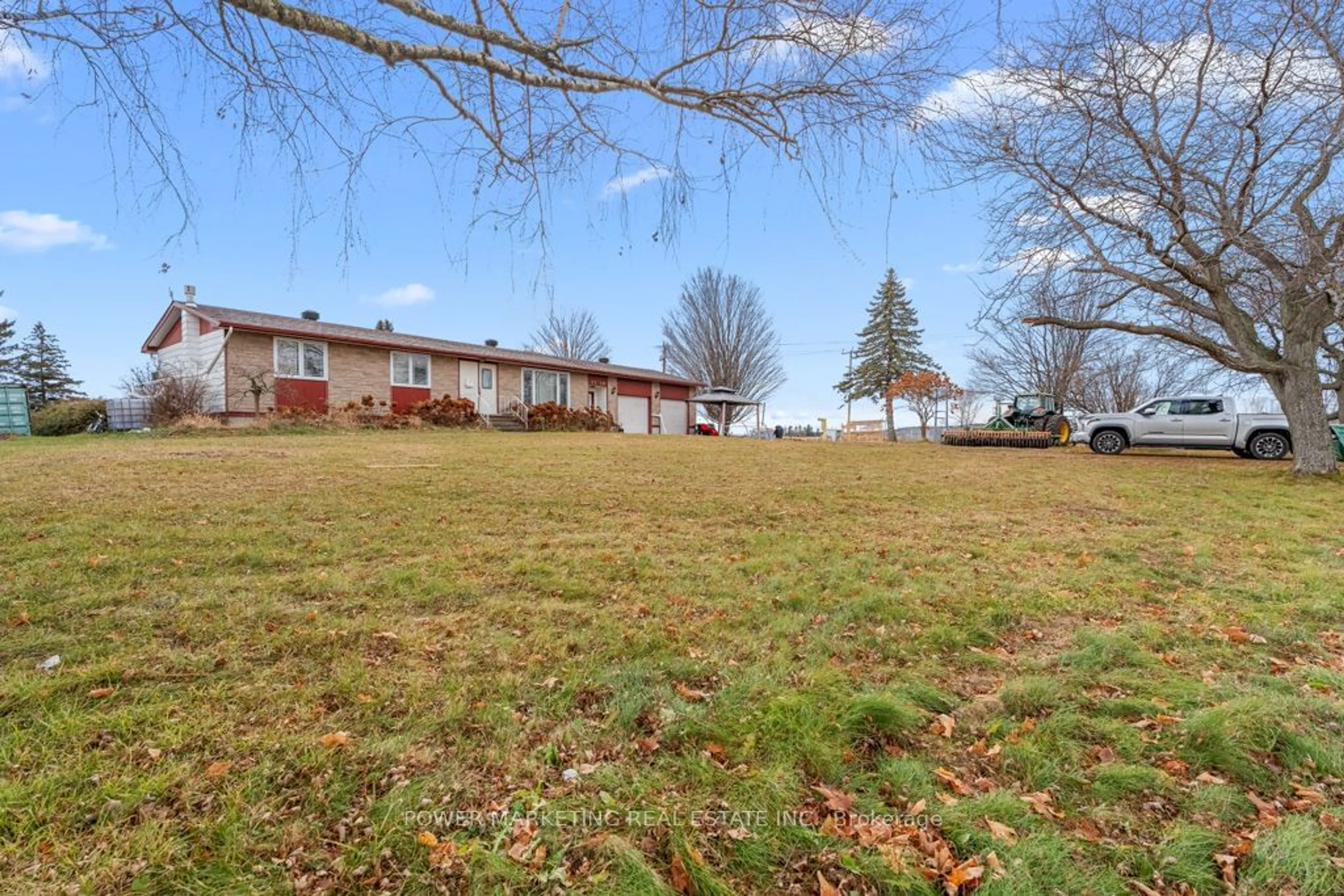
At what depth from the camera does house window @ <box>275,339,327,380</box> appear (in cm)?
1598

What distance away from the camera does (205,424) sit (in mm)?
13758

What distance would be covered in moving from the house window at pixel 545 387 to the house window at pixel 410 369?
140 inches

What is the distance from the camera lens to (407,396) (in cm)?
1847

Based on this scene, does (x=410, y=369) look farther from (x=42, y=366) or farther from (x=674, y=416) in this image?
(x=42, y=366)

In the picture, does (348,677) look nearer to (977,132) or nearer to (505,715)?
(505,715)

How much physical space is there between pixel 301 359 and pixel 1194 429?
24.4 m

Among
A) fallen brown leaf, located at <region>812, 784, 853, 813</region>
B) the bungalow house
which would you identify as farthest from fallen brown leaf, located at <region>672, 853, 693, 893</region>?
the bungalow house

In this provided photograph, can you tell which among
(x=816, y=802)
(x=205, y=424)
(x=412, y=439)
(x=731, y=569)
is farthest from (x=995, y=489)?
(x=205, y=424)

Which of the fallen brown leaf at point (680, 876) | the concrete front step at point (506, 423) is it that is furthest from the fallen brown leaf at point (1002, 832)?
the concrete front step at point (506, 423)

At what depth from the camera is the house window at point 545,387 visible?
21.8 metres

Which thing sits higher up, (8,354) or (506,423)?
(8,354)

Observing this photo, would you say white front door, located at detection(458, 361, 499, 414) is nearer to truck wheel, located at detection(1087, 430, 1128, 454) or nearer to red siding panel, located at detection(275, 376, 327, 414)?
red siding panel, located at detection(275, 376, 327, 414)

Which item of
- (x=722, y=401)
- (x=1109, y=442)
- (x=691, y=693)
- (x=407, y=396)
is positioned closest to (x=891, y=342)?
(x=722, y=401)

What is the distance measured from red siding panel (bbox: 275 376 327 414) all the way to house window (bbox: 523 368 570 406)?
6467 millimetres
